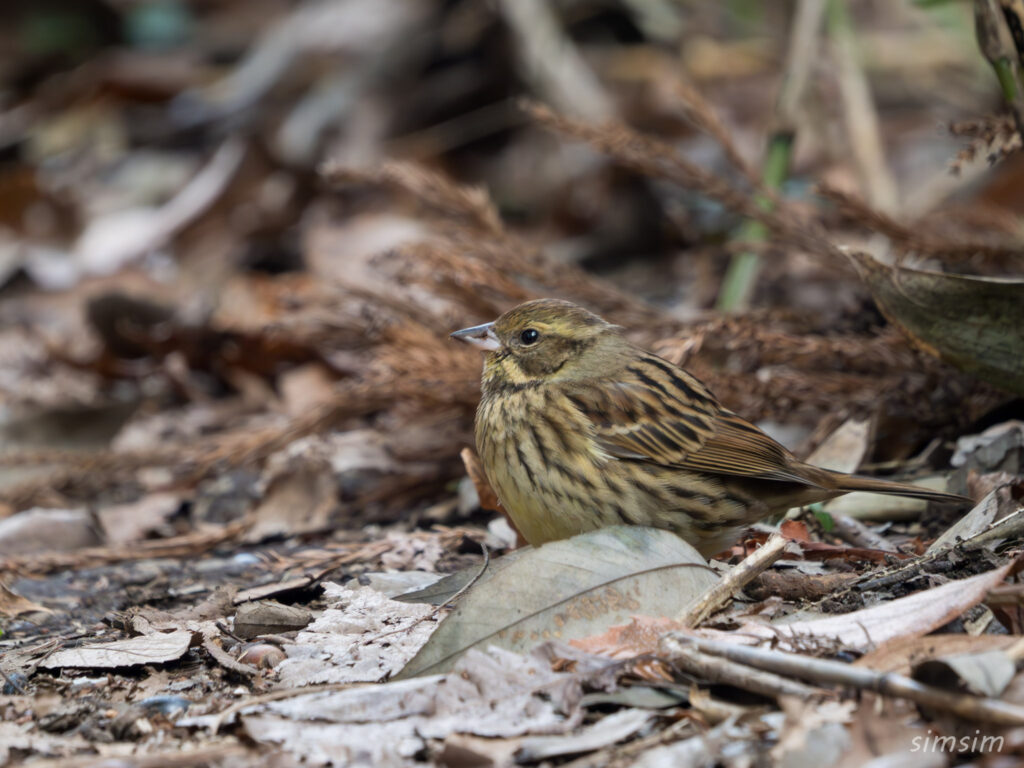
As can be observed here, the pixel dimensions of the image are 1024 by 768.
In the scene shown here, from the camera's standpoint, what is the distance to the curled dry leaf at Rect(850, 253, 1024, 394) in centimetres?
350

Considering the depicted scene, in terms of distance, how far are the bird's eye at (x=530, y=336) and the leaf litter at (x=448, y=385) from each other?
1.43ft

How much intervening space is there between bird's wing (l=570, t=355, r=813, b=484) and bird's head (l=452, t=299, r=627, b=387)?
141mm

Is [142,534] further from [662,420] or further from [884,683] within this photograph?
[884,683]

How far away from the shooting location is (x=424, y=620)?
292 centimetres

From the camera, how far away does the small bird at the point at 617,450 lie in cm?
325

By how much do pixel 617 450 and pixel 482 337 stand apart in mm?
701

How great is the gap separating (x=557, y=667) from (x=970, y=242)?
2636 mm

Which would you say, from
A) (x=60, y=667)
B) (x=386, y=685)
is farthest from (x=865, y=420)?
(x=60, y=667)

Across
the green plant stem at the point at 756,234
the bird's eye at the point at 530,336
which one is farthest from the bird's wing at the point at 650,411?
the green plant stem at the point at 756,234

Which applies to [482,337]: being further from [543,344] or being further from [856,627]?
[856,627]

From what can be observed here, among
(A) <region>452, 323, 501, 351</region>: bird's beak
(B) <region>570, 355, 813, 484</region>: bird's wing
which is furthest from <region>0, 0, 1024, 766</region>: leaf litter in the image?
(A) <region>452, 323, 501, 351</region>: bird's beak

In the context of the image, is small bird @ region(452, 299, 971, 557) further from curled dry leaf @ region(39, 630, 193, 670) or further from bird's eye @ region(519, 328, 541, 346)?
curled dry leaf @ region(39, 630, 193, 670)

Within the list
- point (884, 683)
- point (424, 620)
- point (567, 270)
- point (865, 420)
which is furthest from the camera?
point (567, 270)

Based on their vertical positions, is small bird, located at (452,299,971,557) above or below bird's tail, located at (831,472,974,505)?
above
